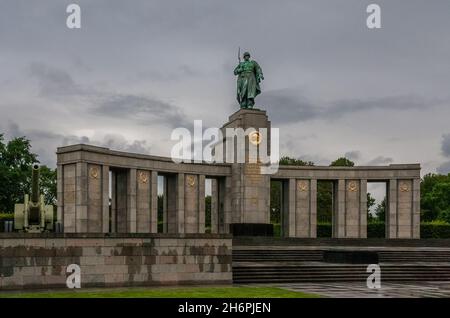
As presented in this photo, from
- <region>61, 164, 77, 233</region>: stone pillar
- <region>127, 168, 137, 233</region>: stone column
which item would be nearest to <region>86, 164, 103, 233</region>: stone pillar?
<region>61, 164, 77, 233</region>: stone pillar

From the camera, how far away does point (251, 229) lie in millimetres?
41062

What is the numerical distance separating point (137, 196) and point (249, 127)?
825cm

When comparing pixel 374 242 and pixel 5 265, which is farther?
pixel 374 242

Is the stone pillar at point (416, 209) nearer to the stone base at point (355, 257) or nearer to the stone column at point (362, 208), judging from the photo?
the stone column at point (362, 208)

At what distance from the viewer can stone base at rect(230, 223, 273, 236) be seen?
41.0 metres

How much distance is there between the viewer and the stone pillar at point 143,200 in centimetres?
3994

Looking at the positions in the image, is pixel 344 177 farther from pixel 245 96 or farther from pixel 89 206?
pixel 89 206

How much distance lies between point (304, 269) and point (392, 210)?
67.8ft

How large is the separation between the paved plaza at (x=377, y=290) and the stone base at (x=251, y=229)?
636 inches

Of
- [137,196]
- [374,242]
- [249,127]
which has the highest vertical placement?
[249,127]

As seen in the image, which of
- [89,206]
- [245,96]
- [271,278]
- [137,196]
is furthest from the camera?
[245,96]
